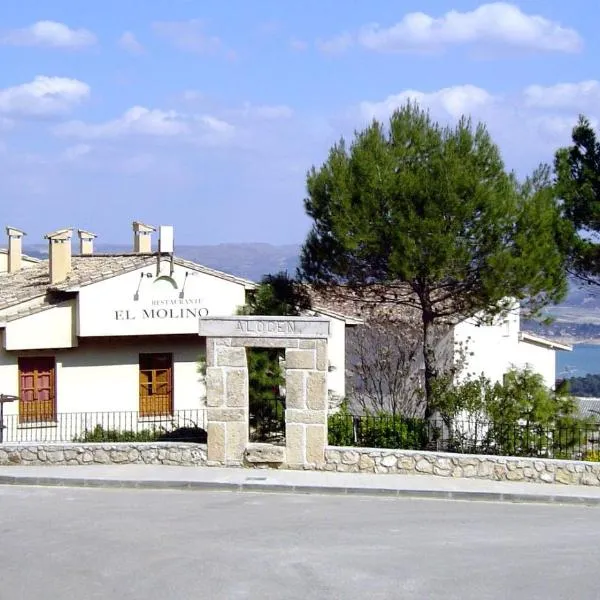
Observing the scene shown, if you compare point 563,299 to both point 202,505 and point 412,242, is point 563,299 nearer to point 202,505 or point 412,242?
point 412,242

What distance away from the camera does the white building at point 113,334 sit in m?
25.8

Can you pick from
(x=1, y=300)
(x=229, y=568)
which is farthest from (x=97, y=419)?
(x=229, y=568)

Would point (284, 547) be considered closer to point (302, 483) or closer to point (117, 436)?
point (302, 483)

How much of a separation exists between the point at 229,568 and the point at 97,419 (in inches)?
558

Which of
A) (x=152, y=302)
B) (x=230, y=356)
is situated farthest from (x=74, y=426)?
(x=230, y=356)

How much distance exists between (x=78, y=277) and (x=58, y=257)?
1.22m

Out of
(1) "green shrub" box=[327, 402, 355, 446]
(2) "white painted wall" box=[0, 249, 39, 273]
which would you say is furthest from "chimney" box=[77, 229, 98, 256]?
(1) "green shrub" box=[327, 402, 355, 446]

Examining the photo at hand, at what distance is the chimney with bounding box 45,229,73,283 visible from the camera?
28.0 metres

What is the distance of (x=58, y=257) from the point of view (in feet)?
92.6

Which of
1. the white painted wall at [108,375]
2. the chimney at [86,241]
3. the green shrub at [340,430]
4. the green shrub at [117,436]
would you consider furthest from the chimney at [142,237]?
the green shrub at [340,430]

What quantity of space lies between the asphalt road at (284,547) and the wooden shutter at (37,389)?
29.9 feet

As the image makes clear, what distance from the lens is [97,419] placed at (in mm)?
25000

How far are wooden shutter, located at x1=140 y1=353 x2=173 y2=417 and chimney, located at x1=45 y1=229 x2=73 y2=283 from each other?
3.06 meters

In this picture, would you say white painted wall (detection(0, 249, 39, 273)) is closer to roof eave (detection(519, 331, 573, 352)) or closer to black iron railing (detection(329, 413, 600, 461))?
roof eave (detection(519, 331, 573, 352))
